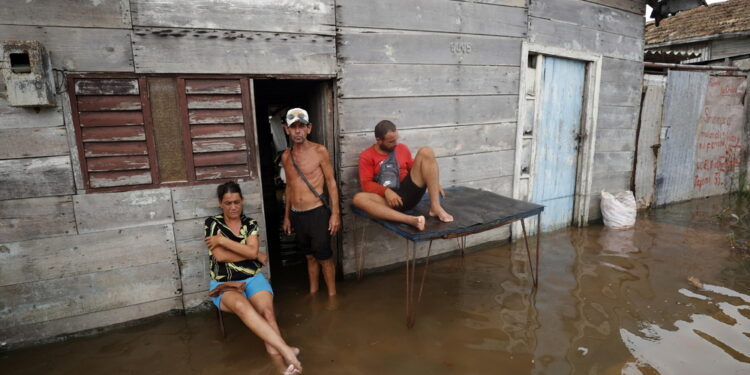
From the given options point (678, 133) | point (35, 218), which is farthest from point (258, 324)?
point (678, 133)

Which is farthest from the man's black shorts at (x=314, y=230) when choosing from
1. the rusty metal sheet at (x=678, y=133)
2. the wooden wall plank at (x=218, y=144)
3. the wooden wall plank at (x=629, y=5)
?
the rusty metal sheet at (x=678, y=133)

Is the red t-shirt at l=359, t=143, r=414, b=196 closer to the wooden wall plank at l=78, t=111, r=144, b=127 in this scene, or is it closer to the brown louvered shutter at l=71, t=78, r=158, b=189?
the brown louvered shutter at l=71, t=78, r=158, b=189

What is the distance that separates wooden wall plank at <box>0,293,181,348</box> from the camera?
3180 mm

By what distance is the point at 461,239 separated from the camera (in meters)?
5.05

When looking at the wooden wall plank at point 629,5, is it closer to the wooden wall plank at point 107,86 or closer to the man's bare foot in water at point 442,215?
the man's bare foot in water at point 442,215

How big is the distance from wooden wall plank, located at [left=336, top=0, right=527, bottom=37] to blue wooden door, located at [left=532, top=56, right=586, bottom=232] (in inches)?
35.7

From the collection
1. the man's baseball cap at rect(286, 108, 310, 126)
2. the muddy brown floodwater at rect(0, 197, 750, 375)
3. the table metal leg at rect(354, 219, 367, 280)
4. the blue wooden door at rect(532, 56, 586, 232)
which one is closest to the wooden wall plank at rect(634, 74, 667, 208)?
the blue wooden door at rect(532, 56, 586, 232)

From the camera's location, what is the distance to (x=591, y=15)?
560 cm

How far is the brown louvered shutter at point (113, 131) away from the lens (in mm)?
3133

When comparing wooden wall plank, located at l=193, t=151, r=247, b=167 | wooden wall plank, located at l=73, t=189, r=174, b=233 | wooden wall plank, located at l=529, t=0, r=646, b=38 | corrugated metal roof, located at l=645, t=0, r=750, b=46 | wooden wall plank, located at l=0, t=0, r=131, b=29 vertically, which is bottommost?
wooden wall plank, located at l=73, t=189, r=174, b=233

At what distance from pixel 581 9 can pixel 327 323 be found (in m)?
5.46

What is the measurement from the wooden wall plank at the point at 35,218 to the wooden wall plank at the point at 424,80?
2.67 metres

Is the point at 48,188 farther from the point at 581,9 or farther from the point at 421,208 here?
the point at 581,9

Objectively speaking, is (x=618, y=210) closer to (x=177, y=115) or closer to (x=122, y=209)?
(x=177, y=115)
